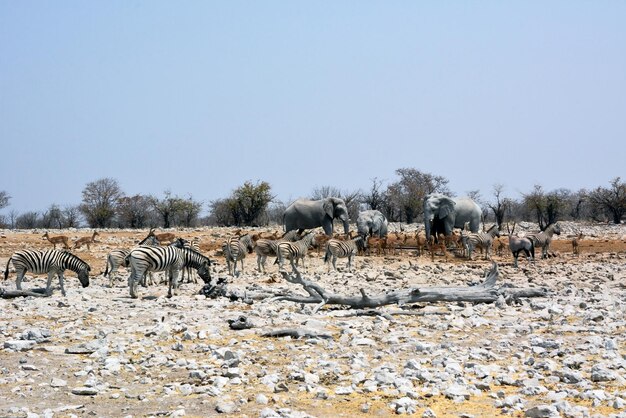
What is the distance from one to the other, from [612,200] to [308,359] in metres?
58.3

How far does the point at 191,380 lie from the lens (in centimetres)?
867

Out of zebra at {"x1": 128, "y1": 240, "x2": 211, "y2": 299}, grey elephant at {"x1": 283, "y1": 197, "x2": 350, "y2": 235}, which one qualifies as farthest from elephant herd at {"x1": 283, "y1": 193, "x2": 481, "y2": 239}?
zebra at {"x1": 128, "y1": 240, "x2": 211, "y2": 299}

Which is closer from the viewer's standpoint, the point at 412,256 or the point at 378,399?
the point at 378,399

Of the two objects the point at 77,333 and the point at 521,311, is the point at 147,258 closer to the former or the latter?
the point at 77,333

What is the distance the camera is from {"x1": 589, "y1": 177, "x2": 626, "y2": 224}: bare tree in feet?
198

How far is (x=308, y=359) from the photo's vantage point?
9688 millimetres

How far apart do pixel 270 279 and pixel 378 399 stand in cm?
1197

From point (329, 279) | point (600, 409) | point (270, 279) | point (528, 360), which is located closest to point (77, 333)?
point (528, 360)

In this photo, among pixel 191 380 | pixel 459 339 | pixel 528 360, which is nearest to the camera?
pixel 191 380

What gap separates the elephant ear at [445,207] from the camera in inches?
1299

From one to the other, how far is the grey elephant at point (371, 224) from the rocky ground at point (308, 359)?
58.2 feet

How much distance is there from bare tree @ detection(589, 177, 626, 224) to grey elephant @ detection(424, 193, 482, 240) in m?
28.9

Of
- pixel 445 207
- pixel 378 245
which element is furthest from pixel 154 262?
pixel 445 207

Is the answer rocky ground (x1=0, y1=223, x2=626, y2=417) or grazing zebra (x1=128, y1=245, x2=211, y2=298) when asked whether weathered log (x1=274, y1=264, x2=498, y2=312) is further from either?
grazing zebra (x1=128, y1=245, x2=211, y2=298)
